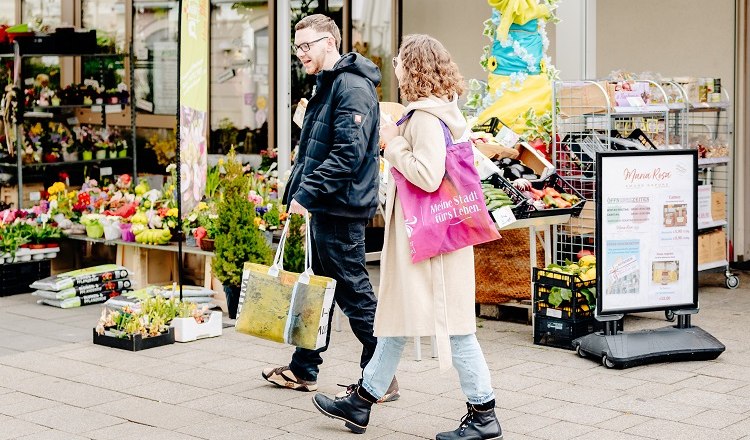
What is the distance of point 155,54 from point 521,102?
585 cm

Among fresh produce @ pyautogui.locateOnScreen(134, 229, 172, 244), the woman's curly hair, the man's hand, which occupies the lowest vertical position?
fresh produce @ pyautogui.locateOnScreen(134, 229, 172, 244)

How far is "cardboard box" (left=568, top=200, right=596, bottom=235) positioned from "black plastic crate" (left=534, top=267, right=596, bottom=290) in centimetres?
68

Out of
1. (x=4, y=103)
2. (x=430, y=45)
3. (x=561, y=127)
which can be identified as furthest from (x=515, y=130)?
(x=4, y=103)

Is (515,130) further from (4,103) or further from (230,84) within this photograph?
(4,103)

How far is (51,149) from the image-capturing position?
11969 millimetres

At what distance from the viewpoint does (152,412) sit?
6.07 meters

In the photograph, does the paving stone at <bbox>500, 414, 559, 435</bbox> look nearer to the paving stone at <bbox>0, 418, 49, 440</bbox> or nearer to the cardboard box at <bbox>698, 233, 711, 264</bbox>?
the paving stone at <bbox>0, 418, 49, 440</bbox>

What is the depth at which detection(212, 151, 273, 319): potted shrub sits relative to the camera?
321 inches

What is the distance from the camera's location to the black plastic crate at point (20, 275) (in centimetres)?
965

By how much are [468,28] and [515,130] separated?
2658 millimetres

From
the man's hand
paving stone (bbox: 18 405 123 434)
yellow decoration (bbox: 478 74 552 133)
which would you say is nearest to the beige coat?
the man's hand

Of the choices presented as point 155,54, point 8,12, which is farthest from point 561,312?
point 8,12

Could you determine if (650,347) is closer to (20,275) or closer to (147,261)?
(147,261)

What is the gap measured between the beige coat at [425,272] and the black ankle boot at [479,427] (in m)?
0.30
